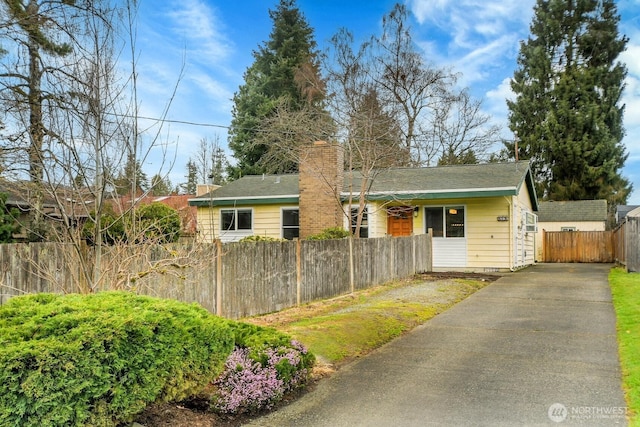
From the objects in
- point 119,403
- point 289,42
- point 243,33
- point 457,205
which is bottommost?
point 119,403

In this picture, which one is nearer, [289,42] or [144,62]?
[144,62]

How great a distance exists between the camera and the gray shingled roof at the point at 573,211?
3071cm

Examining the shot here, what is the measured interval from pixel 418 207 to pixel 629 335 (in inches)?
441

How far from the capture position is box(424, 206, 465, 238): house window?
1742 cm

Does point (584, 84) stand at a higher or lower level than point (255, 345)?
higher

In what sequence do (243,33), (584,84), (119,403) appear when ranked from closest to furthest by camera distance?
1. (119,403)
2. (243,33)
3. (584,84)

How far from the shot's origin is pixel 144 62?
5418mm

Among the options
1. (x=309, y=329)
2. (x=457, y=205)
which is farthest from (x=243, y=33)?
(x=309, y=329)

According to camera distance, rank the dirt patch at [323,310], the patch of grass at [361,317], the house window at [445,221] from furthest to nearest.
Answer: the house window at [445,221]
the patch of grass at [361,317]
the dirt patch at [323,310]

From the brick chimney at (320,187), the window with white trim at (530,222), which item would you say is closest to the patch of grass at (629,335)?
the window with white trim at (530,222)

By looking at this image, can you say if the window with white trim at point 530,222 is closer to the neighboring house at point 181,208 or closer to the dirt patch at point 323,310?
the dirt patch at point 323,310

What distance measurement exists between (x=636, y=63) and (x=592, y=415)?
4138 centimetres

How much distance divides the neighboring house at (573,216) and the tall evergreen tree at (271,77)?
18579 mm

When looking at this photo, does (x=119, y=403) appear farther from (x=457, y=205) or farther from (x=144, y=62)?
(x=457, y=205)
